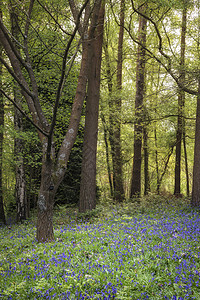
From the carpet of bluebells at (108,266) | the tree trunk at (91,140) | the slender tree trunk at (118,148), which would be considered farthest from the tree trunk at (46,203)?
the slender tree trunk at (118,148)

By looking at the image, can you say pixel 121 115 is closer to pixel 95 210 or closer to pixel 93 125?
pixel 93 125

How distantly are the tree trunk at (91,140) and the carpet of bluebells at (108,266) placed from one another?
11.3 feet

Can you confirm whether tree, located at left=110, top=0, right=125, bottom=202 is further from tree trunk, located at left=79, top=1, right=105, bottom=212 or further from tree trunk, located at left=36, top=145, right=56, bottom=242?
tree trunk, located at left=36, top=145, right=56, bottom=242

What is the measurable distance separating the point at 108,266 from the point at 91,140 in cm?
639

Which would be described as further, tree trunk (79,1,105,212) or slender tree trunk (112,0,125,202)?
slender tree trunk (112,0,125,202)

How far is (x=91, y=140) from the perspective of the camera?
32.9ft

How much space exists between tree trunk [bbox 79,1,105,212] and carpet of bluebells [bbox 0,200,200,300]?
136 inches

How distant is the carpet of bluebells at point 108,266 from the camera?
3529mm

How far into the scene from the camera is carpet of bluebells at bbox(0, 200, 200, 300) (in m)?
3.53

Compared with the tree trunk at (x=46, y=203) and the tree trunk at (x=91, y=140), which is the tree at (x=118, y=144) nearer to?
the tree trunk at (x=91, y=140)

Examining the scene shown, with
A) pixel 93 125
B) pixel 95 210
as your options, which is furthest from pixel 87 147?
pixel 95 210

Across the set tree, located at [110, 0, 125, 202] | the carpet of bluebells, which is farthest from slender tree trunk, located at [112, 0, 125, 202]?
the carpet of bluebells

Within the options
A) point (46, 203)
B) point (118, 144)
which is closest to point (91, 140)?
point (46, 203)

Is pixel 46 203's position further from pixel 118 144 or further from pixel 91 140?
pixel 118 144
